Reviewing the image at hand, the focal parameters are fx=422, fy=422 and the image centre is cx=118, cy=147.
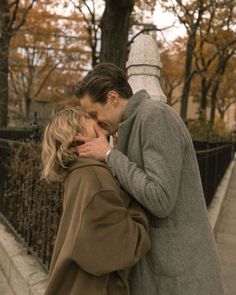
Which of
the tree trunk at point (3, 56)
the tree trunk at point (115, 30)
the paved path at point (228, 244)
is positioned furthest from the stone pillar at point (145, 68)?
the tree trunk at point (3, 56)

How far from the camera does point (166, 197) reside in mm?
1637

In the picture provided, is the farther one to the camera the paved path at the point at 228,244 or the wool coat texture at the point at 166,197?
the paved path at the point at 228,244

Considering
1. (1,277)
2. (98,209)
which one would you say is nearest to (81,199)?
(98,209)

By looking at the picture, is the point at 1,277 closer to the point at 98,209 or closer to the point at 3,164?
the point at 3,164

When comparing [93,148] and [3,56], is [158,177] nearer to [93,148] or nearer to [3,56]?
[93,148]

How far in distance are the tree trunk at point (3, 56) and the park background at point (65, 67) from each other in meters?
0.03

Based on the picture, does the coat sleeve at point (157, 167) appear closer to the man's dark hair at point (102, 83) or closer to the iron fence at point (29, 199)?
the man's dark hair at point (102, 83)

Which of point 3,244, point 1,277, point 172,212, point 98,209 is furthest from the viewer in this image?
point 3,244

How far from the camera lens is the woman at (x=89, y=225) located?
1.60 meters

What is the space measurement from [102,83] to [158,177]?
47 cm

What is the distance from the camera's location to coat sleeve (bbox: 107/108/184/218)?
1.63 m

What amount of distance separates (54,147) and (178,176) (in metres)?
0.54

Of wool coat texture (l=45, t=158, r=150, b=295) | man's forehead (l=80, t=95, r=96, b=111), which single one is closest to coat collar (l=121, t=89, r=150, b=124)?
man's forehead (l=80, t=95, r=96, b=111)

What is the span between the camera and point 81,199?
5.33 feet
